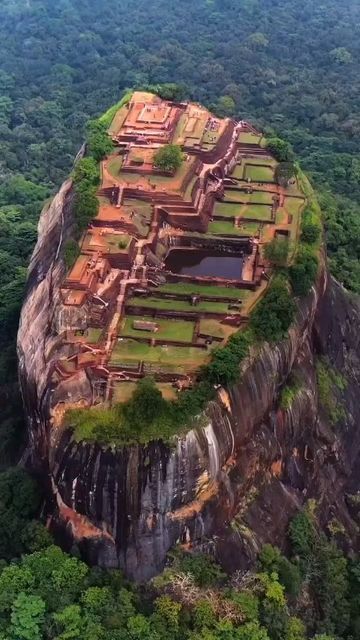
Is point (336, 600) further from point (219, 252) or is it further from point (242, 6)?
point (242, 6)

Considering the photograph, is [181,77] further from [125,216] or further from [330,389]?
[330,389]

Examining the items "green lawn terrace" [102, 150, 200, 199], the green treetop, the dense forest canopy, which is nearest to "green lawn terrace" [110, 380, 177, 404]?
"green lawn terrace" [102, 150, 200, 199]

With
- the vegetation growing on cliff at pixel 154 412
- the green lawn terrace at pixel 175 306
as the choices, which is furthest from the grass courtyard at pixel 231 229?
the vegetation growing on cliff at pixel 154 412

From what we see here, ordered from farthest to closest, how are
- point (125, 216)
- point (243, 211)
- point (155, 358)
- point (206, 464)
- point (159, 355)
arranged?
point (243, 211) < point (125, 216) < point (159, 355) < point (155, 358) < point (206, 464)

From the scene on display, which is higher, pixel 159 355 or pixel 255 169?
pixel 255 169

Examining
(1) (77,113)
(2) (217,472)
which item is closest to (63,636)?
(2) (217,472)

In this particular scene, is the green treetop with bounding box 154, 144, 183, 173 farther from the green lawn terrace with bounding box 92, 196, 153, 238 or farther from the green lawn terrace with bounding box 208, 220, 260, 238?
the green lawn terrace with bounding box 208, 220, 260, 238

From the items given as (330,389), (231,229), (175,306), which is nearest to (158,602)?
(175,306)
